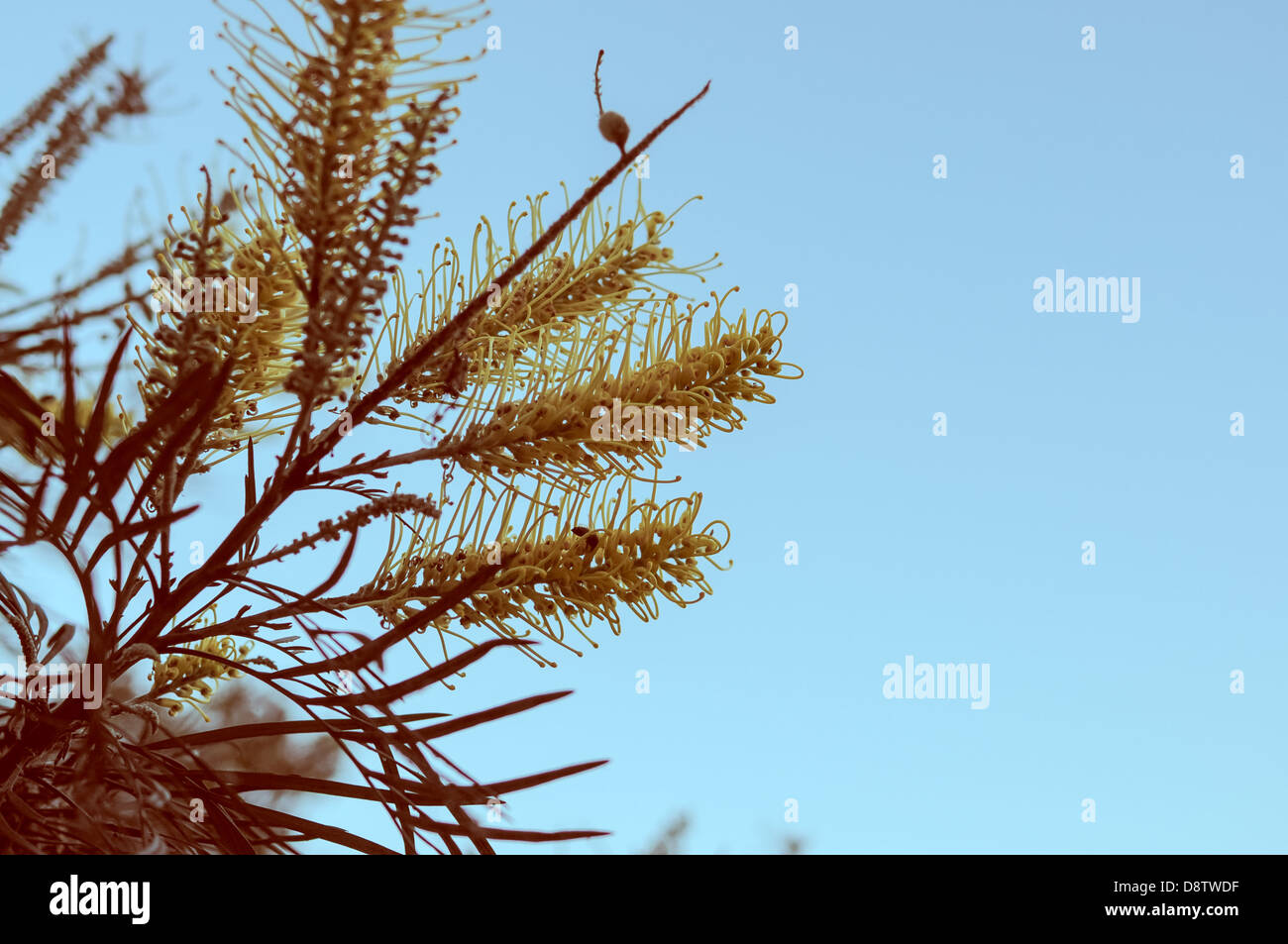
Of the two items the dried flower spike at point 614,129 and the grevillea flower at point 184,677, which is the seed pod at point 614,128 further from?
the grevillea flower at point 184,677

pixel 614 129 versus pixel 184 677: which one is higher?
pixel 614 129

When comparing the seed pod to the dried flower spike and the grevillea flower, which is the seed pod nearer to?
the dried flower spike

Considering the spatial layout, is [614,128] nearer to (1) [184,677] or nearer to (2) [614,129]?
(2) [614,129]

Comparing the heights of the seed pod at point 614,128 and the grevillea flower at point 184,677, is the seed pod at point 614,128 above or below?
above

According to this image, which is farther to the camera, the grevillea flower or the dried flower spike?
the grevillea flower

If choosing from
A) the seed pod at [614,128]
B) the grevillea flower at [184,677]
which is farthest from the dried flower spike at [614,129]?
the grevillea flower at [184,677]

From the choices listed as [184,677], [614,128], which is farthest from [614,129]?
[184,677]

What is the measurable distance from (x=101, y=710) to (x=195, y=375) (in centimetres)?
16

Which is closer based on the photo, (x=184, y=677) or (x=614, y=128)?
(x=614, y=128)

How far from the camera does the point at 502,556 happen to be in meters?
0.64

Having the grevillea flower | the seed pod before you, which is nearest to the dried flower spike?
the seed pod

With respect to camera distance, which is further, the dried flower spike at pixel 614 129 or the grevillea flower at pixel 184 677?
the grevillea flower at pixel 184 677
